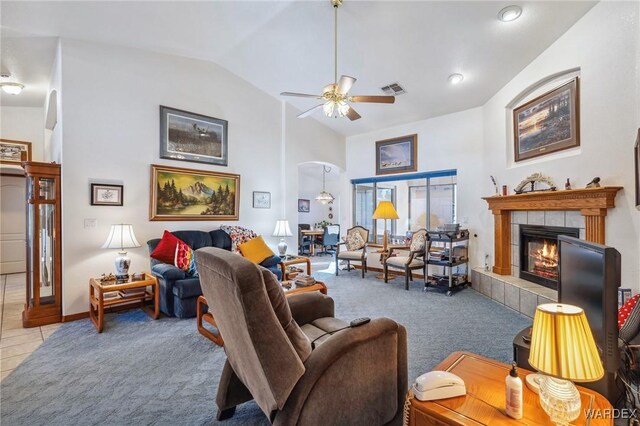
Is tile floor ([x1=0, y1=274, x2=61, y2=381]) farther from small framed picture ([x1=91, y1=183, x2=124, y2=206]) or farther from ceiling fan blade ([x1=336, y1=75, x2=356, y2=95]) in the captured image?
ceiling fan blade ([x1=336, y1=75, x2=356, y2=95])

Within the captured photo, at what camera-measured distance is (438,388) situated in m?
1.24

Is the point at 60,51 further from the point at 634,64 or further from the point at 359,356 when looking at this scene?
the point at 634,64

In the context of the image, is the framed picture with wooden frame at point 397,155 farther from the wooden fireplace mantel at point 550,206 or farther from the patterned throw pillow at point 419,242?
the wooden fireplace mantel at point 550,206

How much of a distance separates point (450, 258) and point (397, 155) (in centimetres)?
252

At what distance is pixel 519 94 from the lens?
4.09 m

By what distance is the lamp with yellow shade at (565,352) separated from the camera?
0.95m

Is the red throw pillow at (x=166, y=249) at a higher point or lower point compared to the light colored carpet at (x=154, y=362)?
higher

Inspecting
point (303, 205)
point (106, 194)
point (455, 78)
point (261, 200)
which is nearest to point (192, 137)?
point (106, 194)

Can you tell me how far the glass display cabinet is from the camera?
339 centimetres

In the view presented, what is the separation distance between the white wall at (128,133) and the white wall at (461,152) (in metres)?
3.17

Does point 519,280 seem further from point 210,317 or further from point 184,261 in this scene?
point 184,261

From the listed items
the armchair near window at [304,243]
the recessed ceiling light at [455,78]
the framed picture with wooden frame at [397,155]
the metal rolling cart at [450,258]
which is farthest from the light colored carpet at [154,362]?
the armchair near window at [304,243]

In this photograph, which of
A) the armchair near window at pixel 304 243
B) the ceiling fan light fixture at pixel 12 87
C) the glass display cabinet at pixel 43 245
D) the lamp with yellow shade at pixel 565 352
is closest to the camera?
the lamp with yellow shade at pixel 565 352

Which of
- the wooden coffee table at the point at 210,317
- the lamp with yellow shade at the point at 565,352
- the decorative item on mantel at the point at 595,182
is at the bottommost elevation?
the wooden coffee table at the point at 210,317
